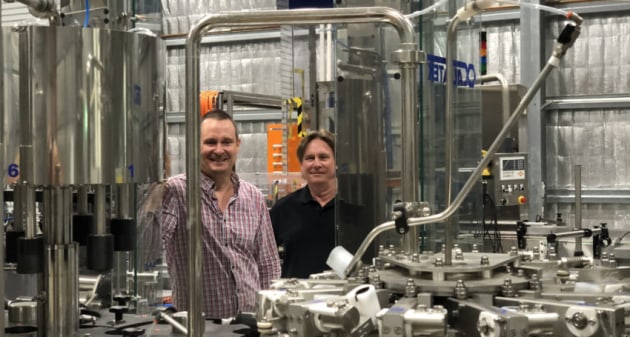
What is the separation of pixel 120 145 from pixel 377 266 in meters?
0.48

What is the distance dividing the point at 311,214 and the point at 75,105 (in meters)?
1.63

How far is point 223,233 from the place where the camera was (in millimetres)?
2535

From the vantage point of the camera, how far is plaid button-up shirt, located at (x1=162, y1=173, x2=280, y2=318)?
2428 millimetres

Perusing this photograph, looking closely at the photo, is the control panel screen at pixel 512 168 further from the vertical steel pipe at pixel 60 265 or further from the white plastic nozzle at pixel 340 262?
the vertical steel pipe at pixel 60 265

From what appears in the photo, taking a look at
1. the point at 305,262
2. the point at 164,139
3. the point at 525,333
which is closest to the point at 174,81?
the point at 305,262

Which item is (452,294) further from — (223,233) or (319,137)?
(319,137)

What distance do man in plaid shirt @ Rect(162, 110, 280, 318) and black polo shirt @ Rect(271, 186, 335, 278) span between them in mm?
81

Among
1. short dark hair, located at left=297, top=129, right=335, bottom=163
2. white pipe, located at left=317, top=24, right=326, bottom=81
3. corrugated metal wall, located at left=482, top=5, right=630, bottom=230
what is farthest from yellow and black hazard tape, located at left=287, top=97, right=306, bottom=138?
corrugated metal wall, located at left=482, top=5, right=630, bottom=230

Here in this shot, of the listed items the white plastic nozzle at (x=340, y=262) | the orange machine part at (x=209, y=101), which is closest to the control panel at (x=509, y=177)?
the orange machine part at (x=209, y=101)

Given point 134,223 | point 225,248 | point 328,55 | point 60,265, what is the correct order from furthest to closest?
point 328,55 → point 225,248 → point 134,223 → point 60,265

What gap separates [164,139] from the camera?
144cm

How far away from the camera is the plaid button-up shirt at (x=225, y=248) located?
2.43 meters

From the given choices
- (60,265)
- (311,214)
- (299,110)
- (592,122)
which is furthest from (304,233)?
(592,122)

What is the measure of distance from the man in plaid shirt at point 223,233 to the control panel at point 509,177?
5.22 feet
